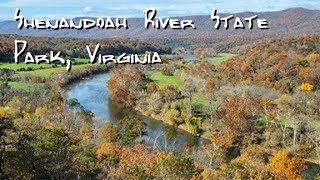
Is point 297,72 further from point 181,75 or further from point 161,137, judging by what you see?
point 161,137

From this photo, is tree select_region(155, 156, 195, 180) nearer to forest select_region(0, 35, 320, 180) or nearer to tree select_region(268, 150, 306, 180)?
forest select_region(0, 35, 320, 180)

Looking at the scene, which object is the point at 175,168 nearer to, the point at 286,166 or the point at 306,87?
the point at 286,166

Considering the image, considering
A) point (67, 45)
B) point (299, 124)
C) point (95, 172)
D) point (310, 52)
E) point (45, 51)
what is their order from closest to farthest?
point (95, 172)
point (299, 124)
point (310, 52)
point (45, 51)
point (67, 45)

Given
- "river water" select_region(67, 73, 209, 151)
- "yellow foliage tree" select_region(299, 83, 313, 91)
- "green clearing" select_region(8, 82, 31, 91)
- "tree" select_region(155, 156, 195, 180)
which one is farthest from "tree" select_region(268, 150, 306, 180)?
"green clearing" select_region(8, 82, 31, 91)

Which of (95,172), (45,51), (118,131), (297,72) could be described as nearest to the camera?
(95,172)

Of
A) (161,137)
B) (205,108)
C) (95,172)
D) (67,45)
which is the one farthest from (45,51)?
(95,172)

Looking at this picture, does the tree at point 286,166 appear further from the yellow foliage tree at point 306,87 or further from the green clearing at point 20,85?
the green clearing at point 20,85
